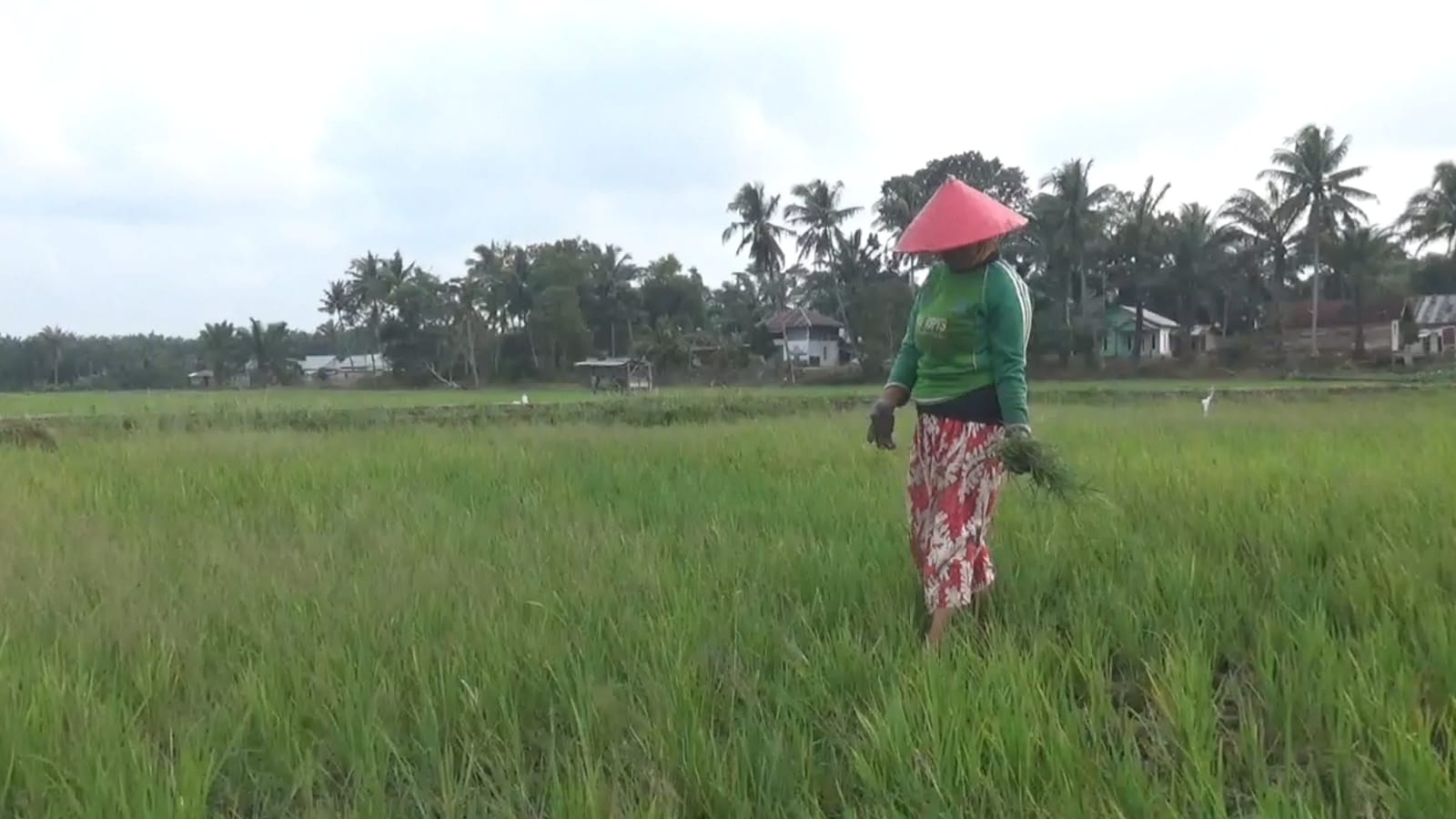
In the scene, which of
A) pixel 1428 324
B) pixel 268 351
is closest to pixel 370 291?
pixel 268 351

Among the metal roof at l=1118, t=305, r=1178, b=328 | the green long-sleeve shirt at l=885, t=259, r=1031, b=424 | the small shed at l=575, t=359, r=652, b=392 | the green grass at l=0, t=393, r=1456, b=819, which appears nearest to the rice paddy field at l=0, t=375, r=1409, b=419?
the small shed at l=575, t=359, r=652, b=392

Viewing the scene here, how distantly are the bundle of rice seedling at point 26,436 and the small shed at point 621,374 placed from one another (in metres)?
19.2

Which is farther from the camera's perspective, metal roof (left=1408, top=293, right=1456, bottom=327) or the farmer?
metal roof (left=1408, top=293, right=1456, bottom=327)

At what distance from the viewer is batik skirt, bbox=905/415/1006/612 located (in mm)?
2480

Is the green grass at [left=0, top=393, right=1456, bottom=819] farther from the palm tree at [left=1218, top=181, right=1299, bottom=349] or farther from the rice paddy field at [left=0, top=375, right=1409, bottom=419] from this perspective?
the palm tree at [left=1218, top=181, right=1299, bottom=349]

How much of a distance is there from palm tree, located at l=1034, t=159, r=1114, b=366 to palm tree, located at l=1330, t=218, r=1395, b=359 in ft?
24.0

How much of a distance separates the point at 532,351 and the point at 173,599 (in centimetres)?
3742

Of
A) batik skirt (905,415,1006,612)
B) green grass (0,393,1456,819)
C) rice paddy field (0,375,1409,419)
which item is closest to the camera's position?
green grass (0,393,1456,819)

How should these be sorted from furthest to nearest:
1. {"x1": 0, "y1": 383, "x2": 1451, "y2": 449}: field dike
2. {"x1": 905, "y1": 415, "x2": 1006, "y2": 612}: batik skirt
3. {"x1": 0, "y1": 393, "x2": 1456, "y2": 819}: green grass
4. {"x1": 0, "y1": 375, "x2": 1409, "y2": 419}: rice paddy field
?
{"x1": 0, "y1": 375, "x2": 1409, "y2": 419}: rice paddy field < {"x1": 0, "y1": 383, "x2": 1451, "y2": 449}: field dike < {"x1": 905, "y1": 415, "x2": 1006, "y2": 612}: batik skirt < {"x1": 0, "y1": 393, "x2": 1456, "y2": 819}: green grass

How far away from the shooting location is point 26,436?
31.8 feet

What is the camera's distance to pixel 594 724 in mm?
1972

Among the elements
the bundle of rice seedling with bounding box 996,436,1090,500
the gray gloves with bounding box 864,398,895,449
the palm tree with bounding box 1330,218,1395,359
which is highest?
the palm tree with bounding box 1330,218,1395,359

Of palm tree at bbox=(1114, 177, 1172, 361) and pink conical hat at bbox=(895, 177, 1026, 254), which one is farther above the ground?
palm tree at bbox=(1114, 177, 1172, 361)

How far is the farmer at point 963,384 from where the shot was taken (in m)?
2.49
